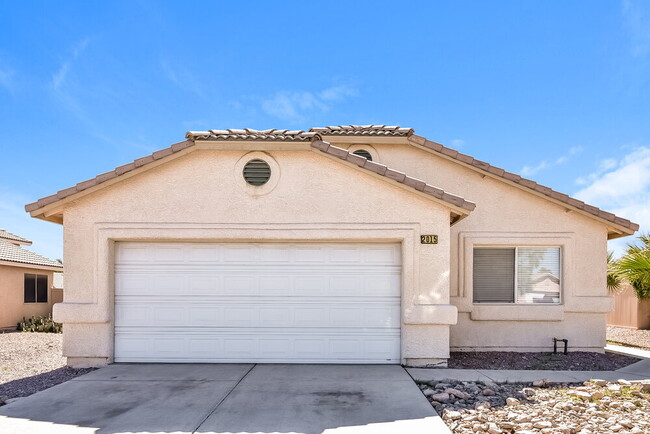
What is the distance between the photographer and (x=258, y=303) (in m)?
7.50

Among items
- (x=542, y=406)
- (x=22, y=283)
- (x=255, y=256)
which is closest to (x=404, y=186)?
(x=255, y=256)

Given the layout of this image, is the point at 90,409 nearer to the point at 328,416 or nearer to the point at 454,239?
the point at 328,416

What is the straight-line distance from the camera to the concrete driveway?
4.62 meters

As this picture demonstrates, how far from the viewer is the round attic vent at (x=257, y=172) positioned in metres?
7.48

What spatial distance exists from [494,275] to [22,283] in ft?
53.3

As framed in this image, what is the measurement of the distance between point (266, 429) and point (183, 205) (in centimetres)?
441

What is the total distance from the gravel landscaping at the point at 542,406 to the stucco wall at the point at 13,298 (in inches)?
590

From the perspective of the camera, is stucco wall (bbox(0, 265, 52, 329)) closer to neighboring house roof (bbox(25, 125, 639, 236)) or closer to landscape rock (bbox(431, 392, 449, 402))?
neighboring house roof (bbox(25, 125, 639, 236))

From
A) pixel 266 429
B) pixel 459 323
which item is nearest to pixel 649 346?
pixel 459 323

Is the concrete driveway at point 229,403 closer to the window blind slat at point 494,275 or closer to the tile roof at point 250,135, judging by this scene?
the window blind slat at point 494,275

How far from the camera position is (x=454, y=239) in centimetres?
893

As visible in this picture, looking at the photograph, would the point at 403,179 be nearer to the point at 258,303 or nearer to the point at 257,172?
the point at 257,172

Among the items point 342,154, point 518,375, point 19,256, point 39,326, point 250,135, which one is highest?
point 250,135

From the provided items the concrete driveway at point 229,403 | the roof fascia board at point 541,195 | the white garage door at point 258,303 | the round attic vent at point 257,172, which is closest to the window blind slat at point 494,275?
the roof fascia board at point 541,195
